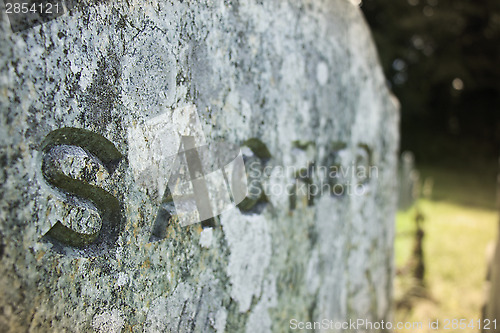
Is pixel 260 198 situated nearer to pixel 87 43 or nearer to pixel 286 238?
pixel 286 238

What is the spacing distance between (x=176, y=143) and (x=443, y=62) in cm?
1055

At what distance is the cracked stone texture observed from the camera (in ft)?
2.21

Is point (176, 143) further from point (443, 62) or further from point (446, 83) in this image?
point (446, 83)

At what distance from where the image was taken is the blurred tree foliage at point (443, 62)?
968 cm

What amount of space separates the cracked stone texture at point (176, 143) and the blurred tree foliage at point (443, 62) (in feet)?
29.1

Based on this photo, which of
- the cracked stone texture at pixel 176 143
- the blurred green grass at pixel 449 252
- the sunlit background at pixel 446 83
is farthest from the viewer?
the sunlit background at pixel 446 83

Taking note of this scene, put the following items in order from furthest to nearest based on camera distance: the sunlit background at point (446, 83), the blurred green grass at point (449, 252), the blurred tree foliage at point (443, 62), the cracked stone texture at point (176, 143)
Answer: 1. the blurred tree foliage at point (443, 62)
2. the sunlit background at point (446, 83)
3. the blurred green grass at point (449, 252)
4. the cracked stone texture at point (176, 143)

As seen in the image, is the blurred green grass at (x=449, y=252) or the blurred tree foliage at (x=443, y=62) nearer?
the blurred green grass at (x=449, y=252)

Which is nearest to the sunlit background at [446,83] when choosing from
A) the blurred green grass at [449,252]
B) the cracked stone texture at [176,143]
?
the blurred green grass at [449,252]

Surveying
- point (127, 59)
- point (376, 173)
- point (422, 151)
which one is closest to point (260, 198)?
point (127, 59)

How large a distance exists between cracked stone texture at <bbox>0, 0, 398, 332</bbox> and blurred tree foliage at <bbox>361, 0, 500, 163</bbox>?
887 cm

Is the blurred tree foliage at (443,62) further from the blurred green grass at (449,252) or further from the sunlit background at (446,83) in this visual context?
the blurred green grass at (449,252)

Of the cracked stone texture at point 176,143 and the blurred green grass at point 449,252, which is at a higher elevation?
the cracked stone texture at point 176,143

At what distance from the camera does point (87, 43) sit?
75 cm
